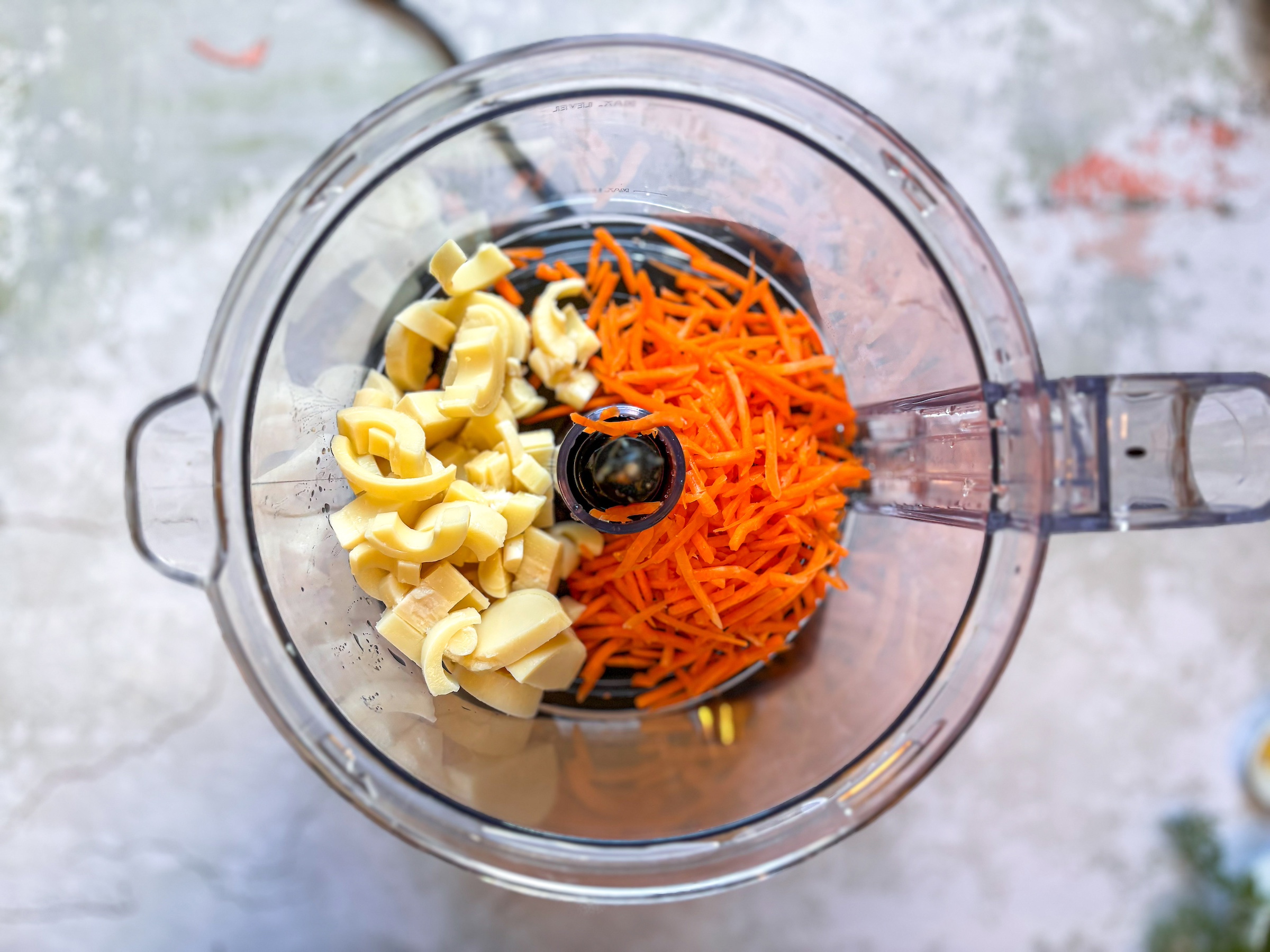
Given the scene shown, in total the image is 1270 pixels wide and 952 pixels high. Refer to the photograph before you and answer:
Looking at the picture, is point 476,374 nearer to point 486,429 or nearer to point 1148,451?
point 486,429

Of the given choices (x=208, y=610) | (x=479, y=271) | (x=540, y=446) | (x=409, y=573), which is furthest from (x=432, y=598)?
(x=208, y=610)

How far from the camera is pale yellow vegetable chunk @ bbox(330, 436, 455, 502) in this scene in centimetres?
55

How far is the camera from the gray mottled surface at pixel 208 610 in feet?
2.94

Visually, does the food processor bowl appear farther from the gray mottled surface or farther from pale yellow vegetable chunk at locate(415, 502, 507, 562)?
the gray mottled surface

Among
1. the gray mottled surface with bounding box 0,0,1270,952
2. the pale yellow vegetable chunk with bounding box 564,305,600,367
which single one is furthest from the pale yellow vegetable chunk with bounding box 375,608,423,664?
the gray mottled surface with bounding box 0,0,1270,952

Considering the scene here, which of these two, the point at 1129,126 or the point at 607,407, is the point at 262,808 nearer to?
the point at 607,407

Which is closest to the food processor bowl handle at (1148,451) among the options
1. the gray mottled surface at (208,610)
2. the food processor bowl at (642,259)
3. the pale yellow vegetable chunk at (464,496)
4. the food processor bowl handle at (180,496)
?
the food processor bowl at (642,259)

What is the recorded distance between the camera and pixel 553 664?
1.99 ft

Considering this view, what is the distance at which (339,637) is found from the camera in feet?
2.04

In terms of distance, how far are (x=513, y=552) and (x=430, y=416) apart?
4.3 inches

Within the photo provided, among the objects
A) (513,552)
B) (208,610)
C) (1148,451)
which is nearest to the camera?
(1148,451)

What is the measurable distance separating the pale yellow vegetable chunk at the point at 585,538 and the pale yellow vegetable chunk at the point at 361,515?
0.10 metres

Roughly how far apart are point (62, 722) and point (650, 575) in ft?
2.29

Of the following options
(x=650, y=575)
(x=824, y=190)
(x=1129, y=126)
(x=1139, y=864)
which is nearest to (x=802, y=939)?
(x=1139, y=864)
